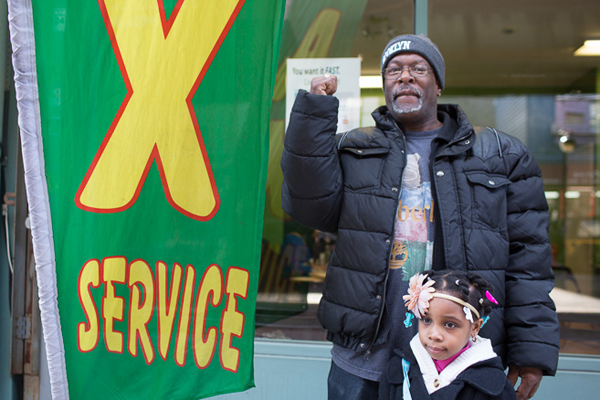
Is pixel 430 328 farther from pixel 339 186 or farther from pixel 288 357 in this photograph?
pixel 288 357

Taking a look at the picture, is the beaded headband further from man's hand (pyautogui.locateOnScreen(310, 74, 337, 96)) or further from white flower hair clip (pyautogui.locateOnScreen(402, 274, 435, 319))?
man's hand (pyautogui.locateOnScreen(310, 74, 337, 96))

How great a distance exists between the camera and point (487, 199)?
1.90 metres

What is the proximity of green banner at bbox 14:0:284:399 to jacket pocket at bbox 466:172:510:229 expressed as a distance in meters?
0.75

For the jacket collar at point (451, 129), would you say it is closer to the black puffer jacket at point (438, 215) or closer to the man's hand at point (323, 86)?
the black puffer jacket at point (438, 215)

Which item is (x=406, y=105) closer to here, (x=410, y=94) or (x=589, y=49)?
(x=410, y=94)

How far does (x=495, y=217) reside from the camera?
1.91m

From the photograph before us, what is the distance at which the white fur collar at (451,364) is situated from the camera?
1656 millimetres

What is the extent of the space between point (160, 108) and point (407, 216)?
944 mm

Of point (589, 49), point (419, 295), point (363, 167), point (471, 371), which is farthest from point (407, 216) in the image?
point (589, 49)

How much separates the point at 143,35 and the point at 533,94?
289 inches

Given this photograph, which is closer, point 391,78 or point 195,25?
point 195,25

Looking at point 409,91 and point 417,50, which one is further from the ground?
point 417,50

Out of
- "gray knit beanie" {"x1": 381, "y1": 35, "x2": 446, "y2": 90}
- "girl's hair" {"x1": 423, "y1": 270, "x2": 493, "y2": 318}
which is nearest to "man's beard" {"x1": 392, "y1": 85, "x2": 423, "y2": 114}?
"gray knit beanie" {"x1": 381, "y1": 35, "x2": 446, "y2": 90}

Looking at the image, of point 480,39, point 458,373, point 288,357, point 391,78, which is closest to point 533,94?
point 480,39
